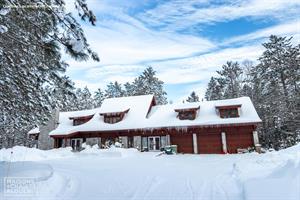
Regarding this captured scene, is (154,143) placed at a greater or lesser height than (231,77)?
lesser

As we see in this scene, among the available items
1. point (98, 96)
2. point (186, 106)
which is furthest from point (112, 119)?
point (98, 96)

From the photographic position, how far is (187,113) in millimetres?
24734

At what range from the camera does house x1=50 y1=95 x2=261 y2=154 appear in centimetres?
2214

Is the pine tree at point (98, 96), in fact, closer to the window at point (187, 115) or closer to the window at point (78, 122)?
the window at point (78, 122)

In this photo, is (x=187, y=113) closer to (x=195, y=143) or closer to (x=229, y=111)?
(x=195, y=143)

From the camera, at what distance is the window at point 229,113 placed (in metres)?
23.0

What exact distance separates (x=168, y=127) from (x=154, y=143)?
266cm

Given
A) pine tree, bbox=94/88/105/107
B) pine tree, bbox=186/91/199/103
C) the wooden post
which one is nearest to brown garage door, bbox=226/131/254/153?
the wooden post

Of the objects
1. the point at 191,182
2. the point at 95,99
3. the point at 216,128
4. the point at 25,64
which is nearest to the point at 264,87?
the point at 216,128

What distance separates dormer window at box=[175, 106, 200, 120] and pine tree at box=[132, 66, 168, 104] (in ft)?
63.6

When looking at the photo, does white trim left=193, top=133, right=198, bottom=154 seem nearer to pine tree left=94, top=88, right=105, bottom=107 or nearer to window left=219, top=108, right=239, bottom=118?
window left=219, top=108, right=239, bottom=118

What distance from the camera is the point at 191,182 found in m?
7.25

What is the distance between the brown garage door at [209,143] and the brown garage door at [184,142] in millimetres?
897

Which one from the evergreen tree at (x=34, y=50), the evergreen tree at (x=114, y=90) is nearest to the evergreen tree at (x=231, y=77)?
the evergreen tree at (x=114, y=90)
